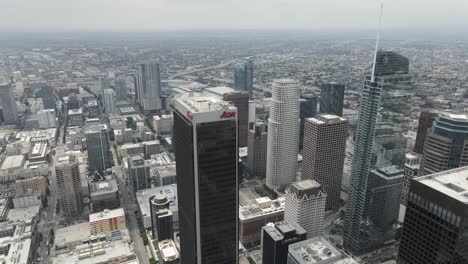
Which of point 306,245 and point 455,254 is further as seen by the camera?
point 306,245

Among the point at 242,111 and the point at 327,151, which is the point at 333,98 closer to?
the point at 242,111

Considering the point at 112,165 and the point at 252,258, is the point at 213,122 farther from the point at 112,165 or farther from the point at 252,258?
the point at 112,165

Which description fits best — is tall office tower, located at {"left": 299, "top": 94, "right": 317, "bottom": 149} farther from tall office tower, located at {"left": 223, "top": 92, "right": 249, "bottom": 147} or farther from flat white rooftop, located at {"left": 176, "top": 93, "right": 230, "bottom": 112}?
flat white rooftop, located at {"left": 176, "top": 93, "right": 230, "bottom": 112}

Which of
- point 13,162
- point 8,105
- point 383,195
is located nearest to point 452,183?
point 383,195

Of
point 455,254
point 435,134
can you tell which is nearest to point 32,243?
point 455,254

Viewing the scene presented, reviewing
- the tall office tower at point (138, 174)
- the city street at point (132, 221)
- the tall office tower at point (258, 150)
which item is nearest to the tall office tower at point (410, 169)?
the tall office tower at point (258, 150)
